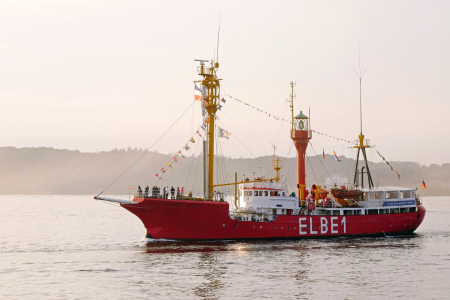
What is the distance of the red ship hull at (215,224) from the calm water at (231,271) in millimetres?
897

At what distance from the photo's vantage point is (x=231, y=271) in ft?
107

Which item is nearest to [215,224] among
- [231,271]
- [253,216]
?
[253,216]

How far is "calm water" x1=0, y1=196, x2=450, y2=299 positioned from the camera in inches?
1083

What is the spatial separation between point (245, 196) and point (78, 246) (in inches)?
669

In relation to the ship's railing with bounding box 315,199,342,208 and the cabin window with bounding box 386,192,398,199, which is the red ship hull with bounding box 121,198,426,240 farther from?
the cabin window with bounding box 386,192,398,199

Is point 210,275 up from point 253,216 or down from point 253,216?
down

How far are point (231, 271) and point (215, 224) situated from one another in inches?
411

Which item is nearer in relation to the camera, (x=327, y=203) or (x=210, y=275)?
(x=210, y=275)

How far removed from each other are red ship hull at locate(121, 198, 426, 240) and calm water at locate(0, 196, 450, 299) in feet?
2.94

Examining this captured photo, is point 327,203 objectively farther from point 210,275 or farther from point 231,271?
point 210,275

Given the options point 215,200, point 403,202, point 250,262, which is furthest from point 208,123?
point 403,202

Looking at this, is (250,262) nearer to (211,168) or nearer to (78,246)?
(211,168)

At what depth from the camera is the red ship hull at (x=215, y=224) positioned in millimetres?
41812

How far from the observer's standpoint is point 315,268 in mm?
34156
